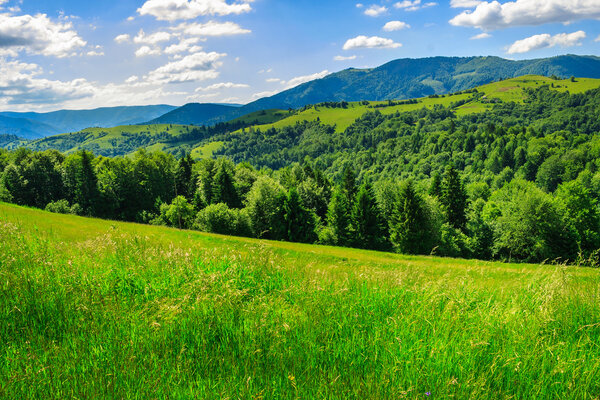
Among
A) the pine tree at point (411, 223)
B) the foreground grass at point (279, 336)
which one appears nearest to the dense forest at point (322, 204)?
the pine tree at point (411, 223)

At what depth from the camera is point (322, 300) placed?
4715 mm

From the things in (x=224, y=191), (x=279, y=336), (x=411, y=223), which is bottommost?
(x=411, y=223)

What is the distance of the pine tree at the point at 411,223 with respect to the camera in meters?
47.9

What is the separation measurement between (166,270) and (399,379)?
13.8 feet

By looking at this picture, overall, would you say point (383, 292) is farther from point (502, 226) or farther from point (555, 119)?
point (555, 119)

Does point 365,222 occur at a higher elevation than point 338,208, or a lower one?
lower

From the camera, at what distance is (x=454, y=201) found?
59406mm

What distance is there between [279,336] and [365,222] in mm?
50590

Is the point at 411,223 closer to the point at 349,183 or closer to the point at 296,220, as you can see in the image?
the point at 296,220

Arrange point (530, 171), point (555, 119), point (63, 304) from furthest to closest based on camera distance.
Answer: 1. point (555, 119)
2. point (530, 171)
3. point (63, 304)

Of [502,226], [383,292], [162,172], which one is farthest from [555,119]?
[383,292]

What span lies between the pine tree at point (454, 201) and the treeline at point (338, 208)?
18 cm

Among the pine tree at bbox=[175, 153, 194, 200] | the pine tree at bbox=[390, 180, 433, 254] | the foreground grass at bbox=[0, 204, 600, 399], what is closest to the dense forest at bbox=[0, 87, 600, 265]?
the pine tree at bbox=[390, 180, 433, 254]

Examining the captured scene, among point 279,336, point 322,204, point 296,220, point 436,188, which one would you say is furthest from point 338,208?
point 279,336
